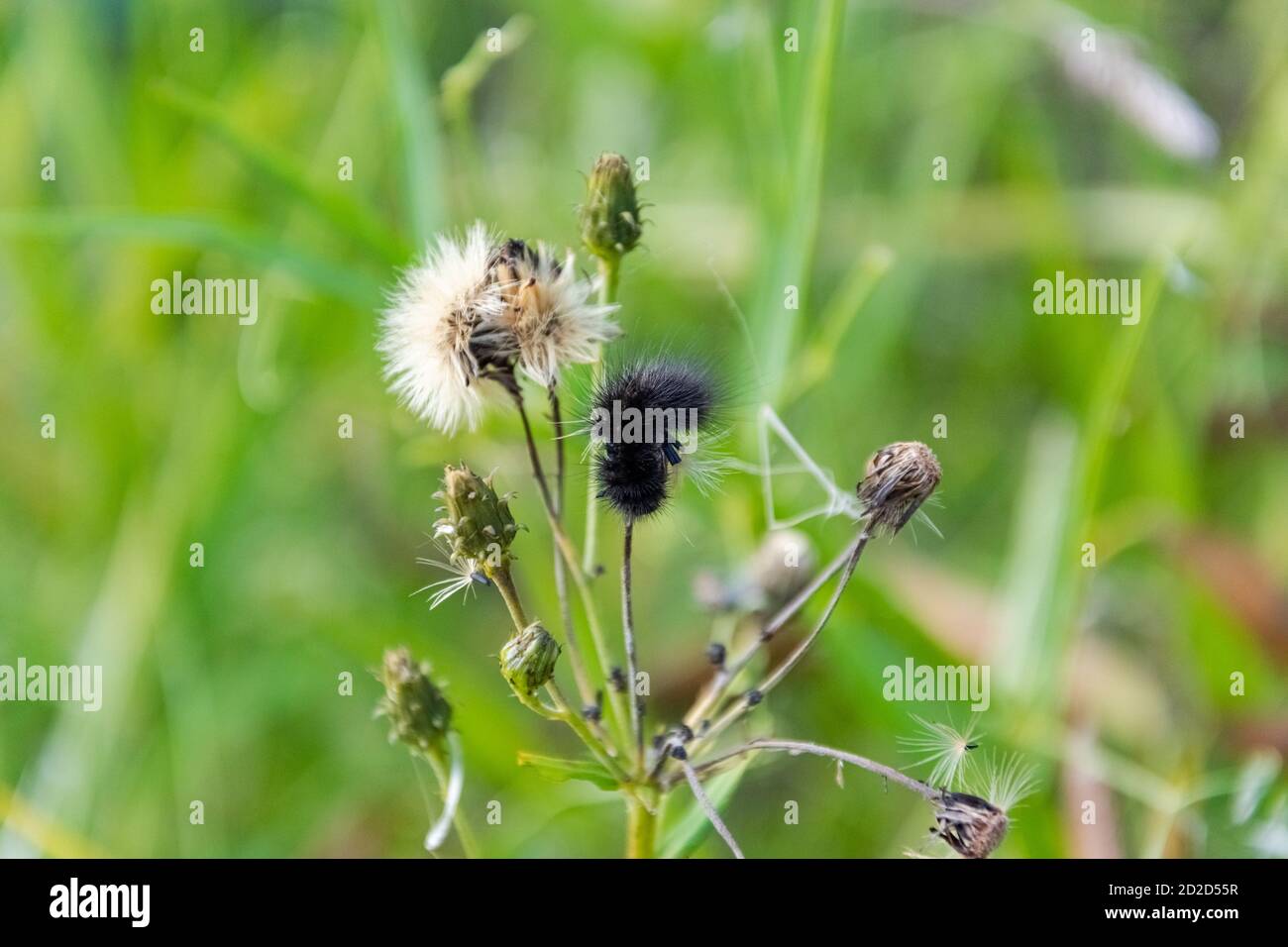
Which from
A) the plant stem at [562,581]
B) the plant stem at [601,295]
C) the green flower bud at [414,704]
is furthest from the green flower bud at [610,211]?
the green flower bud at [414,704]

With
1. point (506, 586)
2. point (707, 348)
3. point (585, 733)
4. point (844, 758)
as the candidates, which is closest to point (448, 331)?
point (506, 586)

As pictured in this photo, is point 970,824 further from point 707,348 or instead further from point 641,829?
point 707,348

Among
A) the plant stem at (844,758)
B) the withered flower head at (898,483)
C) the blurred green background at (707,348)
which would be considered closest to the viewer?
the plant stem at (844,758)

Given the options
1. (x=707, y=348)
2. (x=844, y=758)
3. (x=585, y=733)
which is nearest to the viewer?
(x=844, y=758)

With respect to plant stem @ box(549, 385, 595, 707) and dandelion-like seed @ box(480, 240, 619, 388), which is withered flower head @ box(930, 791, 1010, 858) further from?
dandelion-like seed @ box(480, 240, 619, 388)

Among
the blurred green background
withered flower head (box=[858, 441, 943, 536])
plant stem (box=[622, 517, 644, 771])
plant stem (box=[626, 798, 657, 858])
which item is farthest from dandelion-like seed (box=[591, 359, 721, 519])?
the blurred green background

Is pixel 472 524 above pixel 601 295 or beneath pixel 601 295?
beneath

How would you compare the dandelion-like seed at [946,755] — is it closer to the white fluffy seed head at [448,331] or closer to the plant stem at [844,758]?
the plant stem at [844,758]

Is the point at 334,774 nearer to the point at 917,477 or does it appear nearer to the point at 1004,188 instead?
the point at 917,477
